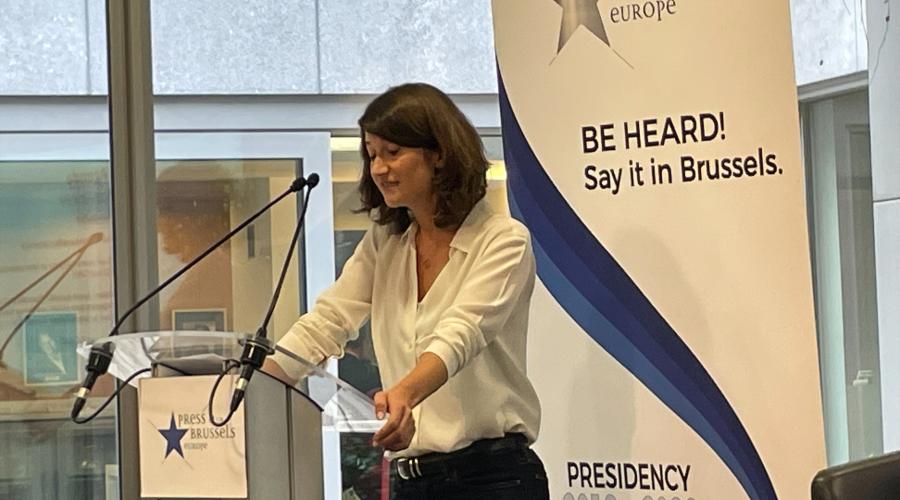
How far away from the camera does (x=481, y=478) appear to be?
2197mm

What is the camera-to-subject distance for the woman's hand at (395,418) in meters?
1.86

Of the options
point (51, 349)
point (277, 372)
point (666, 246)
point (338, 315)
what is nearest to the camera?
point (277, 372)

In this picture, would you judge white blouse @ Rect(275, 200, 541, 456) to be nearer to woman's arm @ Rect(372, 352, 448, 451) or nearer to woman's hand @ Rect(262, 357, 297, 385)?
woman's arm @ Rect(372, 352, 448, 451)

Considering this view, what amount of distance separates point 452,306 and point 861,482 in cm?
80

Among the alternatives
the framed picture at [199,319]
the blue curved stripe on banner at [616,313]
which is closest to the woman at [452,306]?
the blue curved stripe on banner at [616,313]

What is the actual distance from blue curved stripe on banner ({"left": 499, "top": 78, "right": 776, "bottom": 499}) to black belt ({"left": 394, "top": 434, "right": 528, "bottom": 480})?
2.26 feet

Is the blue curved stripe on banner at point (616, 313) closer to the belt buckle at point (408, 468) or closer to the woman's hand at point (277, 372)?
the belt buckle at point (408, 468)

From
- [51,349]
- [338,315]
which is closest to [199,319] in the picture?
[51,349]

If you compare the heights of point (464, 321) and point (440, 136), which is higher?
point (440, 136)

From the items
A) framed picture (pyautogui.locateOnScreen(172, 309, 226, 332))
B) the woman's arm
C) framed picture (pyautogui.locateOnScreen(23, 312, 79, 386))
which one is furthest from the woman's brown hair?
framed picture (pyautogui.locateOnScreen(23, 312, 79, 386))

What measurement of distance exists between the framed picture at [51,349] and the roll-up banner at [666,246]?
155 cm

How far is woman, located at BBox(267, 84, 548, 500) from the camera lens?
2182 mm

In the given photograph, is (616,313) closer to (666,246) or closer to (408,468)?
(666,246)

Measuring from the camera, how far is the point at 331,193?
386cm
